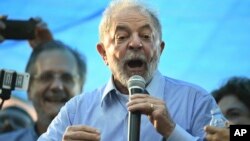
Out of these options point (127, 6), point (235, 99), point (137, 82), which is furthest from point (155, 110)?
point (235, 99)

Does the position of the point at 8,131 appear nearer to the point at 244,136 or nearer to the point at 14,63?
the point at 14,63

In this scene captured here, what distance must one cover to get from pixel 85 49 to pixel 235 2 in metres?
0.89

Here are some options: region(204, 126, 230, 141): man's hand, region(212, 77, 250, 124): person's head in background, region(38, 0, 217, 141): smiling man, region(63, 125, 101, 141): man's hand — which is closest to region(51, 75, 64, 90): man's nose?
region(212, 77, 250, 124): person's head in background

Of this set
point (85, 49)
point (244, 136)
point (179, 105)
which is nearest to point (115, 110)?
point (179, 105)

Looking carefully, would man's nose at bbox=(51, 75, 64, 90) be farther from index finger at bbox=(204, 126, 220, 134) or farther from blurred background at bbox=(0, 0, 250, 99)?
index finger at bbox=(204, 126, 220, 134)

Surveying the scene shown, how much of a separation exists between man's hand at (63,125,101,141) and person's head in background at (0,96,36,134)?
5.20 ft

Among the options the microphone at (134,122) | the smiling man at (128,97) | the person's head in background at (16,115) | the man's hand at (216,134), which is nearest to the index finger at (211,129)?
the man's hand at (216,134)

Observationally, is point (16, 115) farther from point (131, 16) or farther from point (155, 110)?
point (155, 110)

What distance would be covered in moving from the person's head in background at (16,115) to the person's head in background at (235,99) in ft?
3.59

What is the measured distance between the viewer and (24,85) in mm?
3936

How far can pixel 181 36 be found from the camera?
147 inches

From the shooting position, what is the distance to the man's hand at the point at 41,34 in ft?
12.9

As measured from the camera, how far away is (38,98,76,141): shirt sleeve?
2646 mm

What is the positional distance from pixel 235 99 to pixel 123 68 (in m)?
1.19
